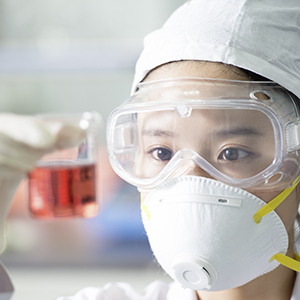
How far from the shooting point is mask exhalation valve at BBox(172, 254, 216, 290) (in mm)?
915

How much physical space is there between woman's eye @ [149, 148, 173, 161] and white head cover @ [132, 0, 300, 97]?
0.22m

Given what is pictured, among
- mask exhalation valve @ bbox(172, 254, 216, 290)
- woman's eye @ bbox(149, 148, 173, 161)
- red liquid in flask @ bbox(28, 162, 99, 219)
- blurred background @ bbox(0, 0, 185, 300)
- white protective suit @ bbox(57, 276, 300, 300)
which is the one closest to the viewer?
mask exhalation valve @ bbox(172, 254, 216, 290)

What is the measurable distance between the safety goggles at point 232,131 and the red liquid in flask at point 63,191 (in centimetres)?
54

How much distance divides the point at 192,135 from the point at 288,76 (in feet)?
0.88

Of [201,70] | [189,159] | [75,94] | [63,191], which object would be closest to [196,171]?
[189,159]

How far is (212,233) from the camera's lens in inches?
35.8

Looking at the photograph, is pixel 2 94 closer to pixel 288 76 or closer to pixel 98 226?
pixel 98 226

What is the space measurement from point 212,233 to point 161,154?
0.24 m

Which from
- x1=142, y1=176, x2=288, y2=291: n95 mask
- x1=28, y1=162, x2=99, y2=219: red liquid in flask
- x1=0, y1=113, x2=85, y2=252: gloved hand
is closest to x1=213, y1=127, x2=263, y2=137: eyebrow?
x1=142, y1=176, x2=288, y2=291: n95 mask

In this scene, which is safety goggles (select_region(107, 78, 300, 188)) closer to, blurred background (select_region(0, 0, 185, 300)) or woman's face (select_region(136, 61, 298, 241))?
woman's face (select_region(136, 61, 298, 241))

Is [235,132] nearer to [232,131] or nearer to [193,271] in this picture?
[232,131]

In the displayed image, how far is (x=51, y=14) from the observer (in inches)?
120

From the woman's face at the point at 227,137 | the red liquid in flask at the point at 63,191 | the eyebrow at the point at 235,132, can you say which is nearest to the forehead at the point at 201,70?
the woman's face at the point at 227,137

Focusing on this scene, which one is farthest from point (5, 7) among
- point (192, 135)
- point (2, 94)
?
point (192, 135)
